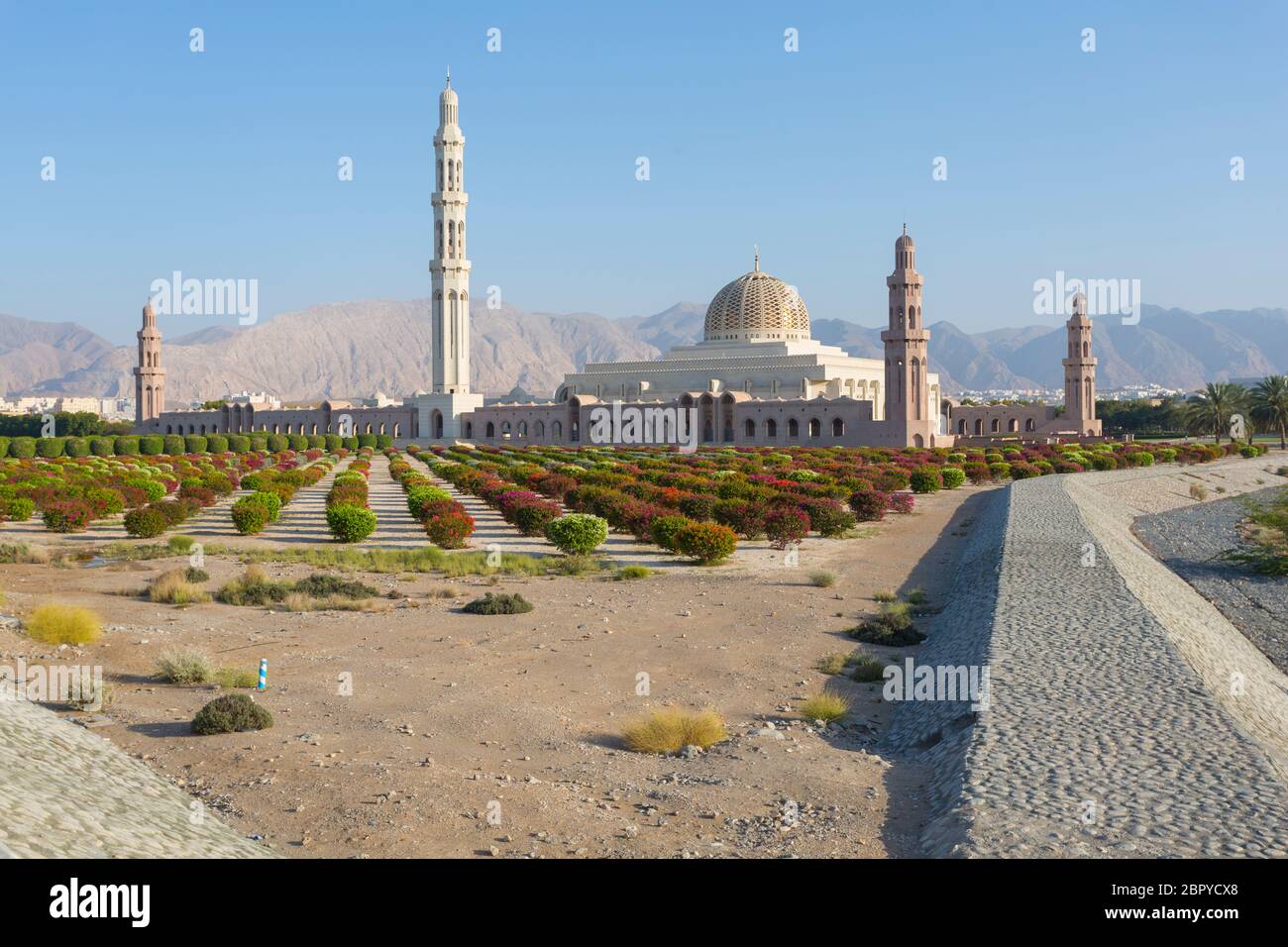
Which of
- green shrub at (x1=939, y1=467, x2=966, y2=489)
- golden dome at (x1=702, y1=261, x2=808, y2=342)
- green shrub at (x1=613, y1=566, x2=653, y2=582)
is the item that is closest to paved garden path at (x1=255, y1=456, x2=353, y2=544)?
green shrub at (x1=613, y1=566, x2=653, y2=582)

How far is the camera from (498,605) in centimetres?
1295

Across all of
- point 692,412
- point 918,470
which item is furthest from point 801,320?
point 918,470

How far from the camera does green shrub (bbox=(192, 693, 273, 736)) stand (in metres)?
7.88

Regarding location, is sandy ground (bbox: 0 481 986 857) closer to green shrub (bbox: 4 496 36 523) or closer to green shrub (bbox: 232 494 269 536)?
green shrub (bbox: 232 494 269 536)

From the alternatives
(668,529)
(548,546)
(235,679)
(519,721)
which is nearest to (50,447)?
(548,546)

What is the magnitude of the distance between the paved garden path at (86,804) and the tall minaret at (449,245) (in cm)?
6382

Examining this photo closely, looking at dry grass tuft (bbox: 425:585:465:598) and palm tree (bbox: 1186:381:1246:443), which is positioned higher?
palm tree (bbox: 1186:381:1246:443)

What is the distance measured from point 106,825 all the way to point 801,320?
72.2m

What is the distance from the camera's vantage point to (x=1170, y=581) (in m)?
17.1

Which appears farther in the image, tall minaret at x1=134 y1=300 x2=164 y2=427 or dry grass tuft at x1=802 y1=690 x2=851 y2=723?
tall minaret at x1=134 y1=300 x2=164 y2=427

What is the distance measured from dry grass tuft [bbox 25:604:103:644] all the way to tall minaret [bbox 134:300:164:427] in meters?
75.3

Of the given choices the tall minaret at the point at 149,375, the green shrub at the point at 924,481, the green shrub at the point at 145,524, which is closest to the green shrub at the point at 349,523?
the green shrub at the point at 145,524

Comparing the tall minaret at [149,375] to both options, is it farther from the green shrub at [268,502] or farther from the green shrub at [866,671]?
the green shrub at [866,671]
